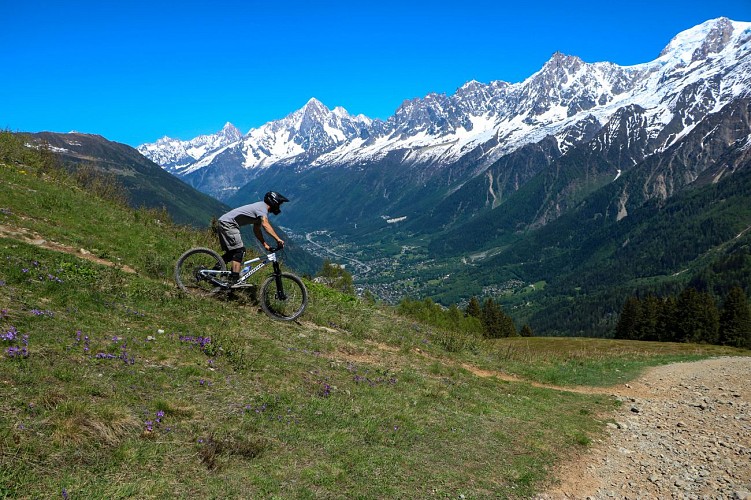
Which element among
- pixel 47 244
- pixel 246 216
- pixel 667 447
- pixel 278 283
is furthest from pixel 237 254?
pixel 667 447

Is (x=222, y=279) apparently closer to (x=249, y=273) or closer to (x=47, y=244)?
(x=249, y=273)

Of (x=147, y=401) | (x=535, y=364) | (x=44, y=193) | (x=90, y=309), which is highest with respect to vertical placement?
(x=44, y=193)

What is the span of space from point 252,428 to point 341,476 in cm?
209

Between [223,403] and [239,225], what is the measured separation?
27.7 ft

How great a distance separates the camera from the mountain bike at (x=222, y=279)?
16812mm

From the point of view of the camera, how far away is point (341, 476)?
27.9 feet

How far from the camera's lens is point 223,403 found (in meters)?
9.88

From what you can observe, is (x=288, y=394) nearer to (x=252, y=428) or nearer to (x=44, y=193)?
(x=252, y=428)

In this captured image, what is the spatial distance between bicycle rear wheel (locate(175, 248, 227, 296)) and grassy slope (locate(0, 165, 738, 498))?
2.22 ft

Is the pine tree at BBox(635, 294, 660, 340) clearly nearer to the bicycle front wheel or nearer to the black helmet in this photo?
the bicycle front wheel

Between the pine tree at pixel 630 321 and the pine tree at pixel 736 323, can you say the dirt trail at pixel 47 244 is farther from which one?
the pine tree at pixel 736 323

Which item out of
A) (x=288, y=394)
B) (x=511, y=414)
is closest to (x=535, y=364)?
(x=511, y=414)

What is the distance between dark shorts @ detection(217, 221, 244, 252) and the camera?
1666 centimetres

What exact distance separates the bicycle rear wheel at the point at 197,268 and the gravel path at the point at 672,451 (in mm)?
12831
